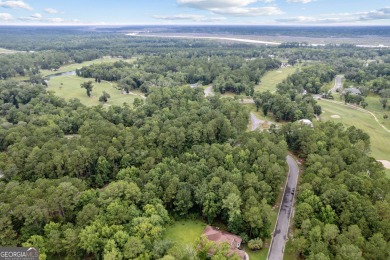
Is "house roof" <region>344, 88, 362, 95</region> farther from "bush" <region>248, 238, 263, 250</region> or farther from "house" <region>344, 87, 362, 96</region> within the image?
"bush" <region>248, 238, 263, 250</region>

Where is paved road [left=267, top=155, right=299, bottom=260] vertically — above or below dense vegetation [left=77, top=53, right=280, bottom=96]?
below

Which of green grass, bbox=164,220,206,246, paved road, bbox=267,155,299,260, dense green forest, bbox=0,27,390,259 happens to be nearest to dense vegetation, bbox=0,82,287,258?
dense green forest, bbox=0,27,390,259

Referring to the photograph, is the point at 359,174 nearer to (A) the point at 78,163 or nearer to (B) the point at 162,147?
(B) the point at 162,147

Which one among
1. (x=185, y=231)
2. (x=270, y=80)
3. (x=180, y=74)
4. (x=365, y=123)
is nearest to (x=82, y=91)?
(x=180, y=74)

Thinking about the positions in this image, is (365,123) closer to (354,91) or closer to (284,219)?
(354,91)

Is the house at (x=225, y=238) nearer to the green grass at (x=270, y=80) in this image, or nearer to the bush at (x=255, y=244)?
the bush at (x=255, y=244)

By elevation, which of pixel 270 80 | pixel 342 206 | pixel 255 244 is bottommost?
pixel 255 244
